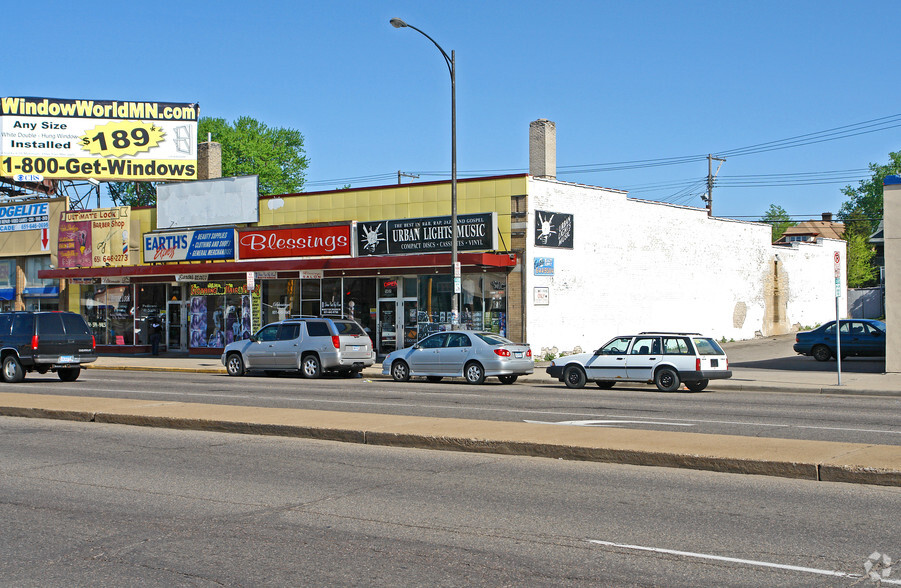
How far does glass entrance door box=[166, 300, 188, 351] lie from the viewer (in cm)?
A: 3833

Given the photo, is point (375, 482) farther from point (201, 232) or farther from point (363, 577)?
point (201, 232)

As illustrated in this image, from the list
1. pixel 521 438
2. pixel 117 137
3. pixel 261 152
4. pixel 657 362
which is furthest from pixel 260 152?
pixel 521 438

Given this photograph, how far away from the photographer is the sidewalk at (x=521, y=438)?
9.18 m

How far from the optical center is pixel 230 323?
3647 centimetres

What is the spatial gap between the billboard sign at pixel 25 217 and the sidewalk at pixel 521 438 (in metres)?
26.7

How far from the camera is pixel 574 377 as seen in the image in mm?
22703

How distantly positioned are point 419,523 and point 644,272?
29.3m

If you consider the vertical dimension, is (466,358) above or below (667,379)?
above

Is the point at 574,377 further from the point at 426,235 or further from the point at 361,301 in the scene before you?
the point at 361,301

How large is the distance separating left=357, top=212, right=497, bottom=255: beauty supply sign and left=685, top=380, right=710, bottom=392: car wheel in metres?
10.8

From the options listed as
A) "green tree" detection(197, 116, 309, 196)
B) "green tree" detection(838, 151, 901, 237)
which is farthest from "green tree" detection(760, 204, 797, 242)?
"green tree" detection(197, 116, 309, 196)

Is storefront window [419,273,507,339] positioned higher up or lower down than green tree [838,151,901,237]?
lower down

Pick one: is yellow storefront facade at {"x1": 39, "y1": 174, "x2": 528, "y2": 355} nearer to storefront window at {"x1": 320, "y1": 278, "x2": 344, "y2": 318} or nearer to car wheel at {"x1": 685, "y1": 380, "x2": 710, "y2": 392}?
storefront window at {"x1": 320, "y1": 278, "x2": 344, "y2": 318}

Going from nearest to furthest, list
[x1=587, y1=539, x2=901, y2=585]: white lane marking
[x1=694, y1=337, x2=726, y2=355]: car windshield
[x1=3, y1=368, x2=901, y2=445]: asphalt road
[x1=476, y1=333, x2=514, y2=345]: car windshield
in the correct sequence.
Result: [x1=587, y1=539, x2=901, y2=585]: white lane marking, [x1=3, y1=368, x2=901, y2=445]: asphalt road, [x1=694, y1=337, x2=726, y2=355]: car windshield, [x1=476, y1=333, x2=514, y2=345]: car windshield
